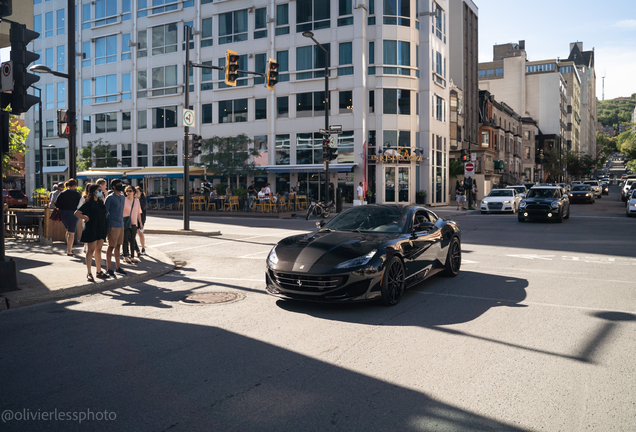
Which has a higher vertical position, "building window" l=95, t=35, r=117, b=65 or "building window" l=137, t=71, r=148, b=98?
"building window" l=95, t=35, r=117, b=65

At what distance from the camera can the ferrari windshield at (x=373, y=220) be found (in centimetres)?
810

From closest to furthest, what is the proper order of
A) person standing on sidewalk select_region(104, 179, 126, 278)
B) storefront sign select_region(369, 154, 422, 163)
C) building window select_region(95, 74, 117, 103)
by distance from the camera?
person standing on sidewalk select_region(104, 179, 126, 278) → storefront sign select_region(369, 154, 422, 163) → building window select_region(95, 74, 117, 103)

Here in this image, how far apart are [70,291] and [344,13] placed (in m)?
33.9

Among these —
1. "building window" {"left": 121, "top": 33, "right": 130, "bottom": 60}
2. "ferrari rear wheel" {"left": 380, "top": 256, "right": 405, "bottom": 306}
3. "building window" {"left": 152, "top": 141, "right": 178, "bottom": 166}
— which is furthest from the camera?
"building window" {"left": 121, "top": 33, "right": 130, "bottom": 60}

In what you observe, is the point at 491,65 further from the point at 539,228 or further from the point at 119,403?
the point at 119,403

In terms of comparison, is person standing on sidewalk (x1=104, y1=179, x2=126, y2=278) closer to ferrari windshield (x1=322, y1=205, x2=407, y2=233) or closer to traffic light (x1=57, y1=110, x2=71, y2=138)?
ferrari windshield (x1=322, y1=205, x2=407, y2=233)

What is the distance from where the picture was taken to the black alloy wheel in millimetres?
9297

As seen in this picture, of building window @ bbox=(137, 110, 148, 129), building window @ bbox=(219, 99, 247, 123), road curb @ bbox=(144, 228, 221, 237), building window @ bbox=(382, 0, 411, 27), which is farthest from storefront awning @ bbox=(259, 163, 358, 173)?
road curb @ bbox=(144, 228, 221, 237)

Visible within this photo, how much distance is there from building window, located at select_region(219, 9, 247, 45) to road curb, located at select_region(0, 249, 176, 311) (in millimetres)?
34729

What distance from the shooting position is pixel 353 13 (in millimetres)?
36875

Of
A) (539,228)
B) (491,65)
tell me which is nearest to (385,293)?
(539,228)

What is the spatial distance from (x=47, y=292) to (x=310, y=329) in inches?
181

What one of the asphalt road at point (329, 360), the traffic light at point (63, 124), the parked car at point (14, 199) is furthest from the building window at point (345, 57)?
the asphalt road at point (329, 360)

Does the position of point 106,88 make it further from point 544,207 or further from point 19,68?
point 19,68
